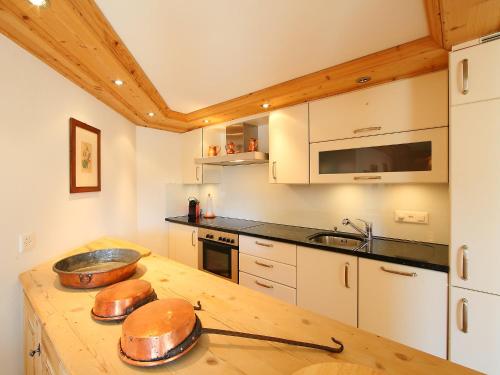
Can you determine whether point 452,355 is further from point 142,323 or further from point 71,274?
point 71,274

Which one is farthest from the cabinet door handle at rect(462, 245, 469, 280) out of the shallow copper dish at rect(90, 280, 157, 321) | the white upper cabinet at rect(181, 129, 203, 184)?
the white upper cabinet at rect(181, 129, 203, 184)

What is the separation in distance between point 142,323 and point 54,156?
1422 mm

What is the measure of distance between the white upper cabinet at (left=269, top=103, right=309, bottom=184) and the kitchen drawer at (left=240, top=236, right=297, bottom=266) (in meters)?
0.61

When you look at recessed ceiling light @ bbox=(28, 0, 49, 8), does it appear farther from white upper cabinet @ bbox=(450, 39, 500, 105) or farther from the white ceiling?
white upper cabinet @ bbox=(450, 39, 500, 105)

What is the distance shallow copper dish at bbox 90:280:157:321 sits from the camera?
83cm

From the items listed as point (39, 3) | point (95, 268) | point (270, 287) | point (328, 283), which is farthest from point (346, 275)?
point (39, 3)

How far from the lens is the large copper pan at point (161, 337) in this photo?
0.63 m

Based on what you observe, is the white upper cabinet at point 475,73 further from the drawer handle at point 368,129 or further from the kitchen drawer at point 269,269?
the kitchen drawer at point 269,269

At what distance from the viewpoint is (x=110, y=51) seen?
1.40m

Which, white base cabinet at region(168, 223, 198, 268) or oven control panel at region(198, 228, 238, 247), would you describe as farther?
white base cabinet at region(168, 223, 198, 268)

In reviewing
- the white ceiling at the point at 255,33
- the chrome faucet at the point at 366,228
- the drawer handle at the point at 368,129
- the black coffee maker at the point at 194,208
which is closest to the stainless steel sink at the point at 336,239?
the chrome faucet at the point at 366,228

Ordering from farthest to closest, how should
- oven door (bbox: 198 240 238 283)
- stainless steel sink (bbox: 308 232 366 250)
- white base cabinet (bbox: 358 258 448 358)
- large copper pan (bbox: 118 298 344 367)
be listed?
oven door (bbox: 198 240 238 283)
stainless steel sink (bbox: 308 232 366 250)
white base cabinet (bbox: 358 258 448 358)
large copper pan (bbox: 118 298 344 367)

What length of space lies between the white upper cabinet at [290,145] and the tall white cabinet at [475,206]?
1082 mm

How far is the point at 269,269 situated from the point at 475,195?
1552 millimetres
